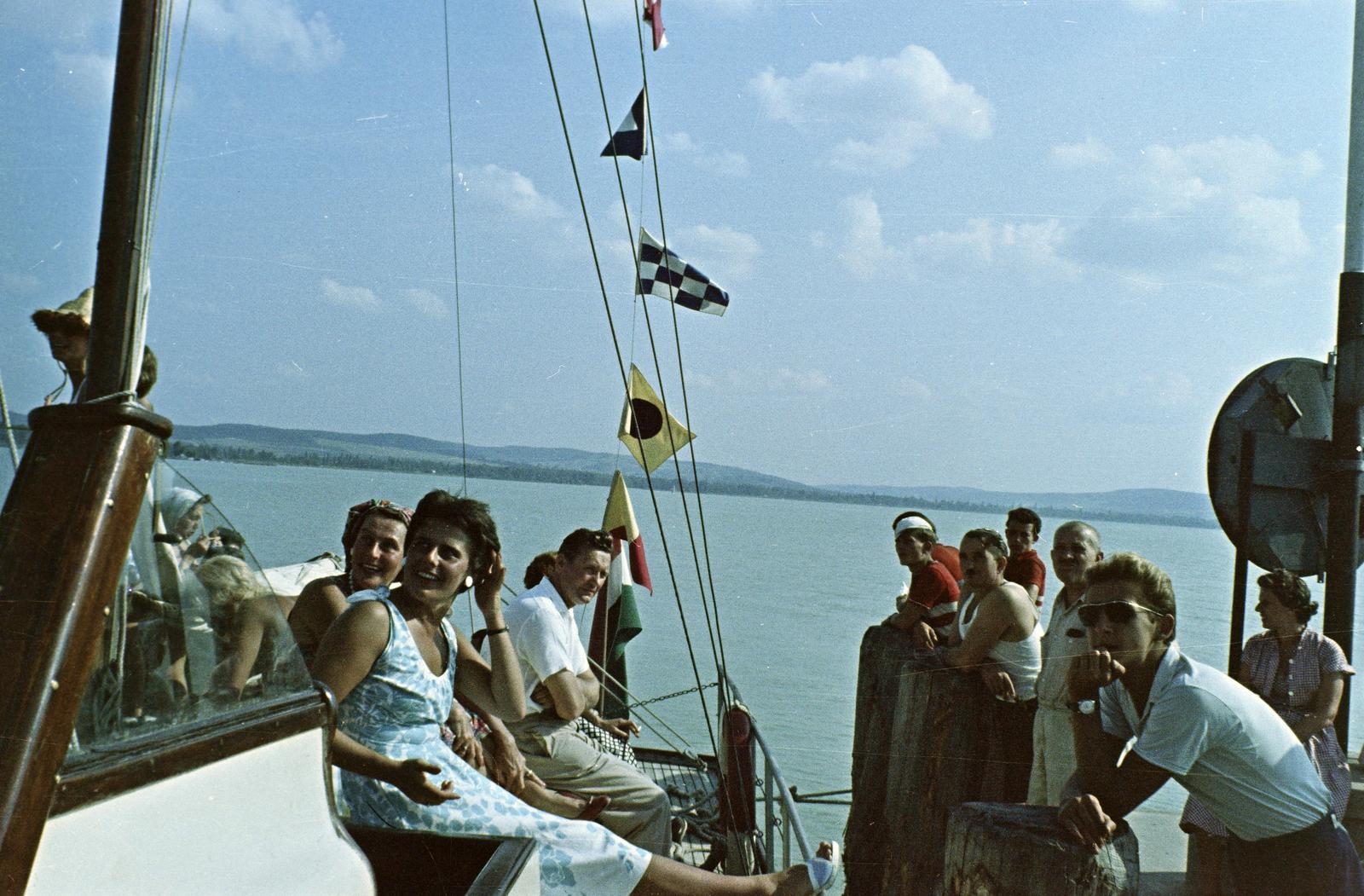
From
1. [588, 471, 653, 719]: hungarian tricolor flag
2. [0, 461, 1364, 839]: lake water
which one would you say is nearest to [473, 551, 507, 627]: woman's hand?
[0, 461, 1364, 839]: lake water

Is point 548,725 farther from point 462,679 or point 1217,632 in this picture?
point 1217,632

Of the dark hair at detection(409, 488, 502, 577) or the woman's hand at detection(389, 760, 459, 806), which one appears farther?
the dark hair at detection(409, 488, 502, 577)

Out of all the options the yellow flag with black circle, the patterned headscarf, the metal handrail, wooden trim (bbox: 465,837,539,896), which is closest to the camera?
wooden trim (bbox: 465,837,539,896)

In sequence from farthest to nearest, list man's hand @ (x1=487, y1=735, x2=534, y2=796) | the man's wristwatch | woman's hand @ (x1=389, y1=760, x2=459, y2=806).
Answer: man's hand @ (x1=487, y1=735, x2=534, y2=796), the man's wristwatch, woman's hand @ (x1=389, y1=760, x2=459, y2=806)

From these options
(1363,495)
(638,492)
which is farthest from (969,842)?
(638,492)

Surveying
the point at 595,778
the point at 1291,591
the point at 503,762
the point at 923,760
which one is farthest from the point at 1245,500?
the point at 503,762

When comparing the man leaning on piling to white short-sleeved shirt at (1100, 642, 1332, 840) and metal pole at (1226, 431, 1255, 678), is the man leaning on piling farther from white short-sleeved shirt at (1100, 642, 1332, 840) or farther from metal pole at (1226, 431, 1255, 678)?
white short-sleeved shirt at (1100, 642, 1332, 840)

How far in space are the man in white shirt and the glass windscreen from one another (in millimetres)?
2455

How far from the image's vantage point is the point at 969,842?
11.2 ft

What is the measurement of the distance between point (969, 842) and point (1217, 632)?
60.1ft

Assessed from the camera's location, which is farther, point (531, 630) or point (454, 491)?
point (531, 630)

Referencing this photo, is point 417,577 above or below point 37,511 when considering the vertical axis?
below

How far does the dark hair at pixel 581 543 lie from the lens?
4.68m

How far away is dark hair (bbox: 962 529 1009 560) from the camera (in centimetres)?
499
